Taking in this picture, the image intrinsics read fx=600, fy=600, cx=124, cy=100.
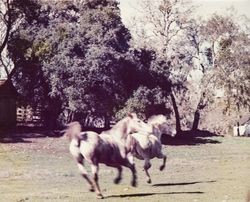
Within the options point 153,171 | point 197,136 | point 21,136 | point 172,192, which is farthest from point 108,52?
point 172,192

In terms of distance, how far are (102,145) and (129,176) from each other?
10.2 ft

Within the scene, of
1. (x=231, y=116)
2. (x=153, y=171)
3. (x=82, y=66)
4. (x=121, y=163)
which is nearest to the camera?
(x=121, y=163)

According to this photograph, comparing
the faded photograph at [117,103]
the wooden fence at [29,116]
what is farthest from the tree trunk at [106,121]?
the wooden fence at [29,116]

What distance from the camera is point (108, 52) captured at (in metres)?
17.1

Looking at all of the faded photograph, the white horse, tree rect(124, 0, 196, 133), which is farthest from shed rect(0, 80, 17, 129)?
the white horse

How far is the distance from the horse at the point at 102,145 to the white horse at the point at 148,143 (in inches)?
15.8

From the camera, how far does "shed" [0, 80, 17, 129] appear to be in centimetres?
1784

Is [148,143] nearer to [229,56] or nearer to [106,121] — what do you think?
[106,121]

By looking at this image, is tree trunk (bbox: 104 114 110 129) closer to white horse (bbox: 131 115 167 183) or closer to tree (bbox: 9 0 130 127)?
tree (bbox: 9 0 130 127)

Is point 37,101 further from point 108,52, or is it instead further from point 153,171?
point 153,171

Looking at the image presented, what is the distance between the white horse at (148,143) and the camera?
8578 mm

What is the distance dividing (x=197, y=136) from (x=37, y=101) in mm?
5839

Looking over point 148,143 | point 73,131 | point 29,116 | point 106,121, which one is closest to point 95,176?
point 73,131

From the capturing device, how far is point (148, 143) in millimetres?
9188
